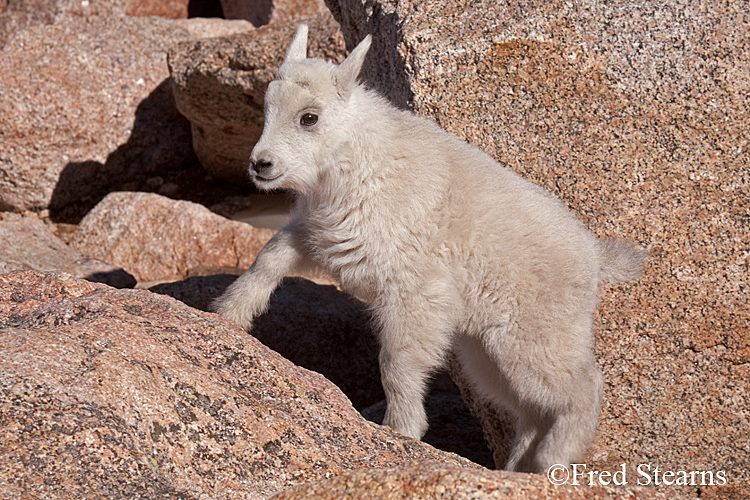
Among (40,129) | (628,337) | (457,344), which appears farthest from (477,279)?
(40,129)

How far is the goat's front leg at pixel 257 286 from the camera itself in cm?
527

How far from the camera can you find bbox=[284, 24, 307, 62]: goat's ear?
5.43m

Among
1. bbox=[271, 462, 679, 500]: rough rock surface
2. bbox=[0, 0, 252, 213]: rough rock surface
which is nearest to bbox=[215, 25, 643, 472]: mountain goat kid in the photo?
bbox=[271, 462, 679, 500]: rough rock surface

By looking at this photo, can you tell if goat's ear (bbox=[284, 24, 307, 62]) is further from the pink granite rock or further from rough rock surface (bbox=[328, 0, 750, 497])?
the pink granite rock

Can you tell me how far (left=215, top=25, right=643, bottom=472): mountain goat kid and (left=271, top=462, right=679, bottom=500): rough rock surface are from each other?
1.50 meters

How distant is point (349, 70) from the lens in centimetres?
495

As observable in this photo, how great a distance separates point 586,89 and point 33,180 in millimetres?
8164

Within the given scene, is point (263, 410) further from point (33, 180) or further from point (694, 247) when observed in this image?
point (33, 180)

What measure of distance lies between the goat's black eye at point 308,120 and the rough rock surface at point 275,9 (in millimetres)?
9224

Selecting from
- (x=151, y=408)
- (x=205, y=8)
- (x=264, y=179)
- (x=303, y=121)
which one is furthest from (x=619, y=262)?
(x=205, y=8)

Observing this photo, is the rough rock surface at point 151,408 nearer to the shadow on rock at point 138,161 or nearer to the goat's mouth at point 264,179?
the goat's mouth at point 264,179

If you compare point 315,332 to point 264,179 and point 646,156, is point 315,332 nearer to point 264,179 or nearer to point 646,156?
point 264,179

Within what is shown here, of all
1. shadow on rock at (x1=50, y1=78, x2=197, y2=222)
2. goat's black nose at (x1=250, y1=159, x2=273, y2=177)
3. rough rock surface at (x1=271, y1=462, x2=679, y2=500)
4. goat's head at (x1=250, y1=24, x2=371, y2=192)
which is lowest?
shadow on rock at (x1=50, y1=78, x2=197, y2=222)

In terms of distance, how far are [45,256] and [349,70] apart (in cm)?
437
